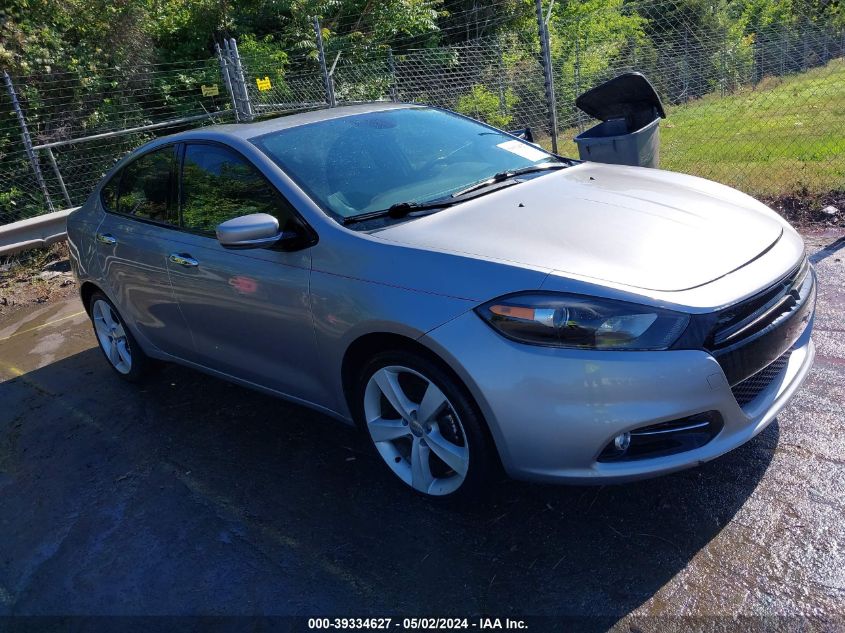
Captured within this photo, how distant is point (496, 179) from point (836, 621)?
7.92ft

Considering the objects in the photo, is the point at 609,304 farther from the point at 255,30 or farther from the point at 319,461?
the point at 255,30

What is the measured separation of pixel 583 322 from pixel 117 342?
3.75 metres

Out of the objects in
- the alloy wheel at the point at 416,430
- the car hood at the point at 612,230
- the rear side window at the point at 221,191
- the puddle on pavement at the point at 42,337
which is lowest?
the puddle on pavement at the point at 42,337

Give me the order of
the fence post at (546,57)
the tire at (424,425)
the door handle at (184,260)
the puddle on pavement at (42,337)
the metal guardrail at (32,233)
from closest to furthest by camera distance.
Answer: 1. the tire at (424,425)
2. the door handle at (184,260)
3. the puddle on pavement at (42,337)
4. the fence post at (546,57)
5. the metal guardrail at (32,233)

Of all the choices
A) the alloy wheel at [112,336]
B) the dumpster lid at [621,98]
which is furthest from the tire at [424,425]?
the dumpster lid at [621,98]

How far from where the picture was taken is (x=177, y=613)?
9.32 ft

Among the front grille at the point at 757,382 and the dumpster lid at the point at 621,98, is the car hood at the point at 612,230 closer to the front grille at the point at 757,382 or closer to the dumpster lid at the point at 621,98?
the front grille at the point at 757,382

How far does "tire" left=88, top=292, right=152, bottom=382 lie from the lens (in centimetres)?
496

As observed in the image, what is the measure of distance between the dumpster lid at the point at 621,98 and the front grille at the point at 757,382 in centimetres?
394

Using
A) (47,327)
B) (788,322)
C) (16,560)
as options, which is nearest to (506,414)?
(788,322)

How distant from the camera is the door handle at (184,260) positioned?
13.0ft

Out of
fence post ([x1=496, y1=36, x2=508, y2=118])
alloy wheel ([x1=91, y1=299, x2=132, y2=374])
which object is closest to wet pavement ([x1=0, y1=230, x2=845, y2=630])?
alloy wheel ([x1=91, y1=299, x2=132, y2=374])

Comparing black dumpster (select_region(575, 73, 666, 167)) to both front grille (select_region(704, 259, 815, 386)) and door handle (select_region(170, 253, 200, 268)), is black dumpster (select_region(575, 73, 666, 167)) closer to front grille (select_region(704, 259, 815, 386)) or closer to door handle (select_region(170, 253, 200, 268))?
front grille (select_region(704, 259, 815, 386))

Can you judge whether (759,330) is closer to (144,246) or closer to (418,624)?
(418,624)
